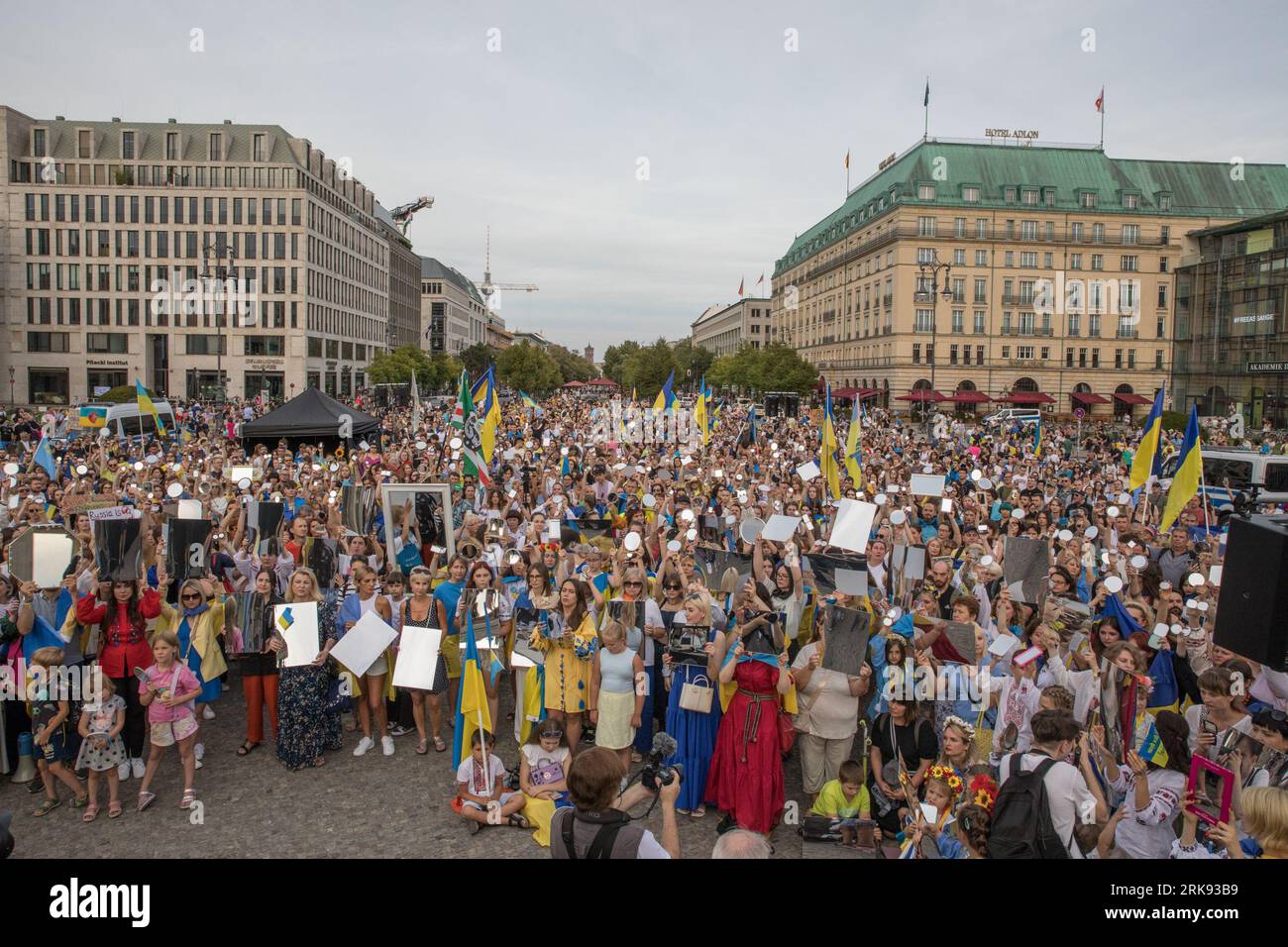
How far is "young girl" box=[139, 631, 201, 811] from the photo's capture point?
260 inches

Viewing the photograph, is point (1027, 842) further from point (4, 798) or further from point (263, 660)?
point (4, 798)

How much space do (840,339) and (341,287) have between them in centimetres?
4944

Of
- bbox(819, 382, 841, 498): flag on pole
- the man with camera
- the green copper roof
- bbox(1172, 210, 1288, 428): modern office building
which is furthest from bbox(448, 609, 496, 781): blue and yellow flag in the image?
the green copper roof

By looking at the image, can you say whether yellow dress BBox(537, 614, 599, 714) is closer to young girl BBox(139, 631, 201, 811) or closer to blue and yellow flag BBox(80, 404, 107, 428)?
young girl BBox(139, 631, 201, 811)

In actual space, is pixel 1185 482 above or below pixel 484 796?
above

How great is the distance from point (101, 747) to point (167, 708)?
51 centimetres

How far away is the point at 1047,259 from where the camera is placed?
236ft

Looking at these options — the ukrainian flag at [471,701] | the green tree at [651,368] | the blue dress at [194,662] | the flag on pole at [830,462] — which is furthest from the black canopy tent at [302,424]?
the green tree at [651,368]

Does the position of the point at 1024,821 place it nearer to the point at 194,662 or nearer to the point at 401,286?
the point at 194,662

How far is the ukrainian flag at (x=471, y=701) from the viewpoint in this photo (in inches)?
254

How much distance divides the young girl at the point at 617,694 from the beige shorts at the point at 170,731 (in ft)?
10.4

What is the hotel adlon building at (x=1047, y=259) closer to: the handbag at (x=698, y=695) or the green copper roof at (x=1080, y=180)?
the green copper roof at (x=1080, y=180)

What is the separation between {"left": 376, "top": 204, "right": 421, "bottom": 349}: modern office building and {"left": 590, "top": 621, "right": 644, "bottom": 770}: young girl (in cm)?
9621

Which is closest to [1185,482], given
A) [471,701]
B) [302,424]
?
[471,701]
